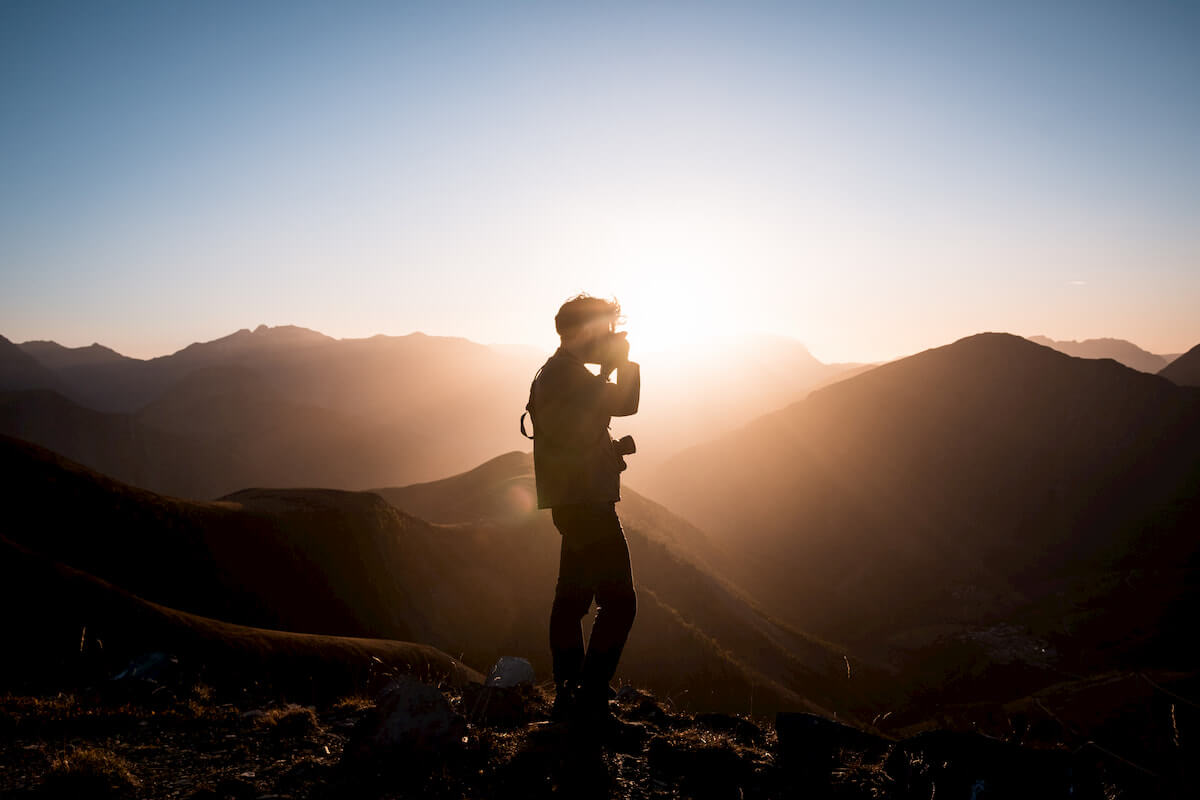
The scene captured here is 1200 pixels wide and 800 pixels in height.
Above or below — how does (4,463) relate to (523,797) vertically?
above

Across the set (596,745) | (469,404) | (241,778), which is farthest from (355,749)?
(469,404)

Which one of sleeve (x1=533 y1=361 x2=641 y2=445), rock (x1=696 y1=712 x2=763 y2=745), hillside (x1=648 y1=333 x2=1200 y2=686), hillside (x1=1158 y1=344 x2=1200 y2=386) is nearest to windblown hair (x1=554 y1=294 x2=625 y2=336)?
sleeve (x1=533 y1=361 x2=641 y2=445)

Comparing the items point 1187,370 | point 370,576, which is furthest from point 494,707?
point 1187,370

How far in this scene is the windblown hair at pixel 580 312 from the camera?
152 inches

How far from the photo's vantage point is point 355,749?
3.30 meters

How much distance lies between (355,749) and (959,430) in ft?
287

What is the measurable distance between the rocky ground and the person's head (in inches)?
81.8

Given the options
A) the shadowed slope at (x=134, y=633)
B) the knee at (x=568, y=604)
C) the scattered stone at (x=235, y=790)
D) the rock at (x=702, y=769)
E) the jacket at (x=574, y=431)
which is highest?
the jacket at (x=574, y=431)

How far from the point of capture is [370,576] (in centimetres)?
2462

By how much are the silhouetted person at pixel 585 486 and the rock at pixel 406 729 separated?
712mm

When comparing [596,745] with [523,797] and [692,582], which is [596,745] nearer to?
[523,797]

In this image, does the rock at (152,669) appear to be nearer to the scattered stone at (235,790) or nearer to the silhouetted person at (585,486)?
the scattered stone at (235,790)

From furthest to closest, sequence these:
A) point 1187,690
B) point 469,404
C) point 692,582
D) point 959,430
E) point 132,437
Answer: point 469,404 < point 132,437 < point 959,430 < point 692,582 < point 1187,690

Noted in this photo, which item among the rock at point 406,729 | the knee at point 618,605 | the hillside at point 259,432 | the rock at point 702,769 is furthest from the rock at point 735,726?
the hillside at point 259,432
